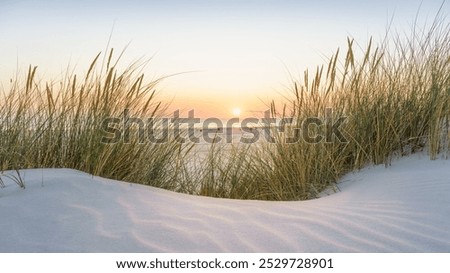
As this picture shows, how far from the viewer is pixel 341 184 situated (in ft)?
11.4

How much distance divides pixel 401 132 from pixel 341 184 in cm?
71

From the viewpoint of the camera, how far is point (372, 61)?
4.19 metres

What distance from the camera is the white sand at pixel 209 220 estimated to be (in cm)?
179

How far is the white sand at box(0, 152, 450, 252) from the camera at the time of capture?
1.79 metres

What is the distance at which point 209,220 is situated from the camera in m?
2.09

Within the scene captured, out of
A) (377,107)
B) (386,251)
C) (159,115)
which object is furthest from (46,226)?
(377,107)

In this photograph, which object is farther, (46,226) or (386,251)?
(46,226)

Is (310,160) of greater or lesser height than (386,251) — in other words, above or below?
above

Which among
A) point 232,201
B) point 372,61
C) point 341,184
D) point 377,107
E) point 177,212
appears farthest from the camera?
point 372,61

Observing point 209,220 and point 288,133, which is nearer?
point 209,220

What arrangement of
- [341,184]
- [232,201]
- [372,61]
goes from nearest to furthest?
1. [232,201]
2. [341,184]
3. [372,61]
